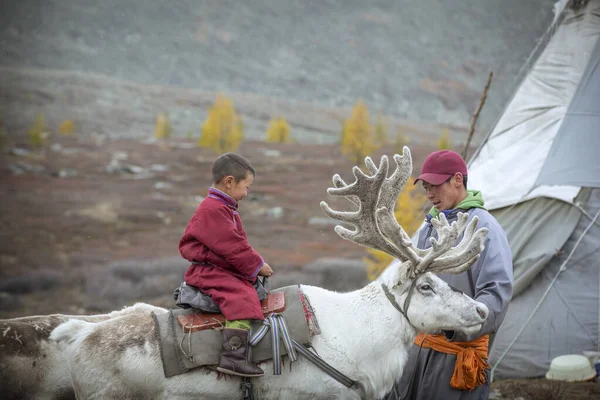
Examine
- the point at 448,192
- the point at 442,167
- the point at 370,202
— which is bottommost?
the point at 370,202

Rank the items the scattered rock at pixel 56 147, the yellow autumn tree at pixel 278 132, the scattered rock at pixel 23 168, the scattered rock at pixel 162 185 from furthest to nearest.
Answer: the yellow autumn tree at pixel 278 132 < the scattered rock at pixel 56 147 < the scattered rock at pixel 162 185 < the scattered rock at pixel 23 168

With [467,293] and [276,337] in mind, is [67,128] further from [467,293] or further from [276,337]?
[467,293]

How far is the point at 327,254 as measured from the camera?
30.8 m

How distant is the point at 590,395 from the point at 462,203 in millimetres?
3587

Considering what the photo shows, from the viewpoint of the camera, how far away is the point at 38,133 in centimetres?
4053

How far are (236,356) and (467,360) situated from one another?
148 cm

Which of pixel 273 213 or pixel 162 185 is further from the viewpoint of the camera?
pixel 162 185

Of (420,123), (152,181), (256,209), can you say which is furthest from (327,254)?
(420,123)

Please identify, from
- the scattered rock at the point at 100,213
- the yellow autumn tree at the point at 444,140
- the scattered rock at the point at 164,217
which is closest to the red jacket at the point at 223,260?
the scattered rock at the point at 164,217

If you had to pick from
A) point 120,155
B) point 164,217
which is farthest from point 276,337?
point 120,155

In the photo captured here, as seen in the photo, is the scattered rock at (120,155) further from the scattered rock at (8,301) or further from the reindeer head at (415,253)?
the reindeer head at (415,253)

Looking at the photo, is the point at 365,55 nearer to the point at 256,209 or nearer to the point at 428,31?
the point at 428,31

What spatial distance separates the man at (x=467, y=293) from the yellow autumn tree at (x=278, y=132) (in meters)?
39.6

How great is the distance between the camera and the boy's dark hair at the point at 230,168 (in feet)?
11.6
